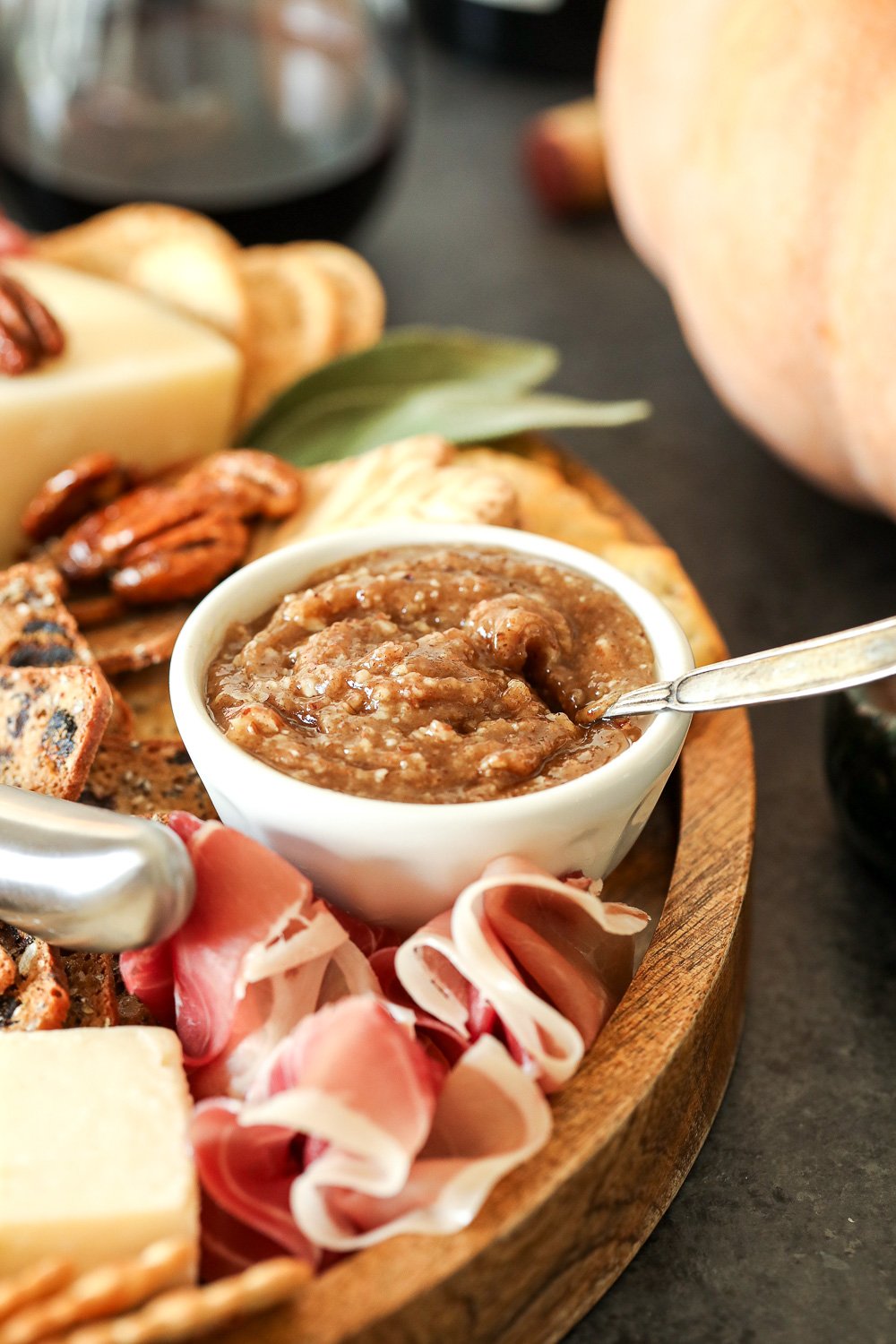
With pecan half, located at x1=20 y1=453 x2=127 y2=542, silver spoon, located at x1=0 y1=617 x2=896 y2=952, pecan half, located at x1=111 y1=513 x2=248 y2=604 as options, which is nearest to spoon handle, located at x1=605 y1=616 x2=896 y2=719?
silver spoon, located at x1=0 y1=617 x2=896 y2=952

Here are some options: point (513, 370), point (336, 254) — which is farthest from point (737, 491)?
point (336, 254)

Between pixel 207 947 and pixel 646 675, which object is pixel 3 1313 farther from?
pixel 646 675

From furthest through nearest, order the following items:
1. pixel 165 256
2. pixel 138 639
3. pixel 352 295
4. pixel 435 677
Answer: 1. pixel 352 295
2. pixel 165 256
3. pixel 138 639
4. pixel 435 677

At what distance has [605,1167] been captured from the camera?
3.51 ft

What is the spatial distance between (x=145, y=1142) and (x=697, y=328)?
5.26ft

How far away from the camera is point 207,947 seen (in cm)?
120

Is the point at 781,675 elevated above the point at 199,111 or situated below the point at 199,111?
above

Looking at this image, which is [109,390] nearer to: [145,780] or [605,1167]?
[145,780]

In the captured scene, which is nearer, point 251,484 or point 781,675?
point 781,675

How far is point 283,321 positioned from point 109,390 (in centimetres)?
47

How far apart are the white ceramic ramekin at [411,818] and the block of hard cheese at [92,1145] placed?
204 millimetres

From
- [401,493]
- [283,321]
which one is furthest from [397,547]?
[283,321]

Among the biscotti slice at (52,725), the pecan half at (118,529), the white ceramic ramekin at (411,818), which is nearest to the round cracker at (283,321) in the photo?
the pecan half at (118,529)

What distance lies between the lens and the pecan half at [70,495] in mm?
1910
